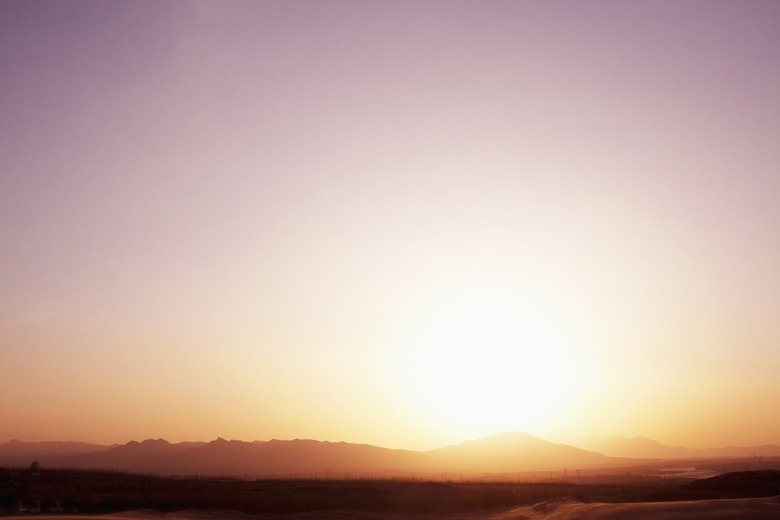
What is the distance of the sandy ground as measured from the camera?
27.3 metres

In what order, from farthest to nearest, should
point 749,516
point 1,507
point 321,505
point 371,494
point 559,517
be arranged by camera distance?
1. point 371,494
2. point 321,505
3. point 1,507
4. point 559,517
5. point 749,516

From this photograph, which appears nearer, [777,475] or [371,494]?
[777,475]

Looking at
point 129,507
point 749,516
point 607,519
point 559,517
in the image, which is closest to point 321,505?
point 129,507

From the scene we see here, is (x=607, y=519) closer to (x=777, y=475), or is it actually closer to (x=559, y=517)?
(x=559, y=517)

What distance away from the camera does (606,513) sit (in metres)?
29.5

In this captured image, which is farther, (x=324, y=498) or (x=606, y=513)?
(x=324, y=498)

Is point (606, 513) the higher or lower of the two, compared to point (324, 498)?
higher

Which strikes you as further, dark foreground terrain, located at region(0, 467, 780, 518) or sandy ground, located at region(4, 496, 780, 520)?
dark foreground terrain, located at region(0, 467, 780, 518)

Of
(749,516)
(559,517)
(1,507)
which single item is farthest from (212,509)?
(749,516)

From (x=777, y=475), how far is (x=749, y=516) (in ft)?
95.1

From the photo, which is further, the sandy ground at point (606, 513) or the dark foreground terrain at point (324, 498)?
the dark foreground terrain at point (324, 498)

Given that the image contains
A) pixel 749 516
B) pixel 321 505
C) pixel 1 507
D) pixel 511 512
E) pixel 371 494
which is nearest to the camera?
pixel 749 516

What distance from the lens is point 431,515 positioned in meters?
41.2

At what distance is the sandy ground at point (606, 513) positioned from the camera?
27312 mm
